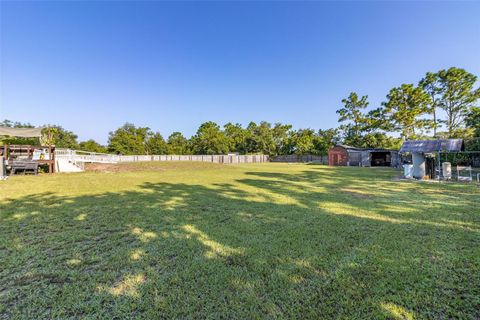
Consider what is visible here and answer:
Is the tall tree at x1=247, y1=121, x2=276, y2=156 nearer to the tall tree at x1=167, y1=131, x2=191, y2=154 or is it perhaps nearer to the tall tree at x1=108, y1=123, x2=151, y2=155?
the tall tree at x1=167, y1=131, x2=191, y2=154

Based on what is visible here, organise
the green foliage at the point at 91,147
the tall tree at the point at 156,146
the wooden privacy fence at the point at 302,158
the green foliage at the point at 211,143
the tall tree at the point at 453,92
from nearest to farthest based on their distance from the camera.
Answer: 1. the tall tree at the point at 453,92
2. the wooden privacy fence at the point at 302,158
3. the green foliage at the point at 91,147
4. the green foliage at the point at 211,143
5. the tall tree at the point at 156,146

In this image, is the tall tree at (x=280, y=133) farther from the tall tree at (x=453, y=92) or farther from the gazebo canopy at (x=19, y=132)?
the gazebo canopy at (x=19, y=132)

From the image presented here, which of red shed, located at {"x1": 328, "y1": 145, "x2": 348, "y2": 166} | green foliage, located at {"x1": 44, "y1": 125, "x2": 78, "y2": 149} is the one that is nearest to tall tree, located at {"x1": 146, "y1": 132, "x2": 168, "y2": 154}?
green foliage, located at {"x1": 44, "y1": 125, "x2": 78, "y2": 149}

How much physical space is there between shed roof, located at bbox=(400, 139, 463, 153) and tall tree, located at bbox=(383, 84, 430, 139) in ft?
64.1

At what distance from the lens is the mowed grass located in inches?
70.0

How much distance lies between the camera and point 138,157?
31125 mm

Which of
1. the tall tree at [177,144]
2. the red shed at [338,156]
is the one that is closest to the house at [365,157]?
the red shed at [338,156]

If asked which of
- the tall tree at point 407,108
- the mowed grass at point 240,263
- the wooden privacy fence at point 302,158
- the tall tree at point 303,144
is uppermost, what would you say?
the tall tree at point 407,108

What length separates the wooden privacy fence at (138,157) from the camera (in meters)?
15.7

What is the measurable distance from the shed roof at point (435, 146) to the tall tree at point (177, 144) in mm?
38973

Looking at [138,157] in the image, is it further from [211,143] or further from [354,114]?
[354,114]

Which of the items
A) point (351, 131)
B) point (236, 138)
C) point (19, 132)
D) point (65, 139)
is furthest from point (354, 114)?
point (65, 139)

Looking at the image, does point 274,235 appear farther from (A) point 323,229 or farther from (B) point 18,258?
(B) point 18,258

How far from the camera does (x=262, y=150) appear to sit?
43375mm
